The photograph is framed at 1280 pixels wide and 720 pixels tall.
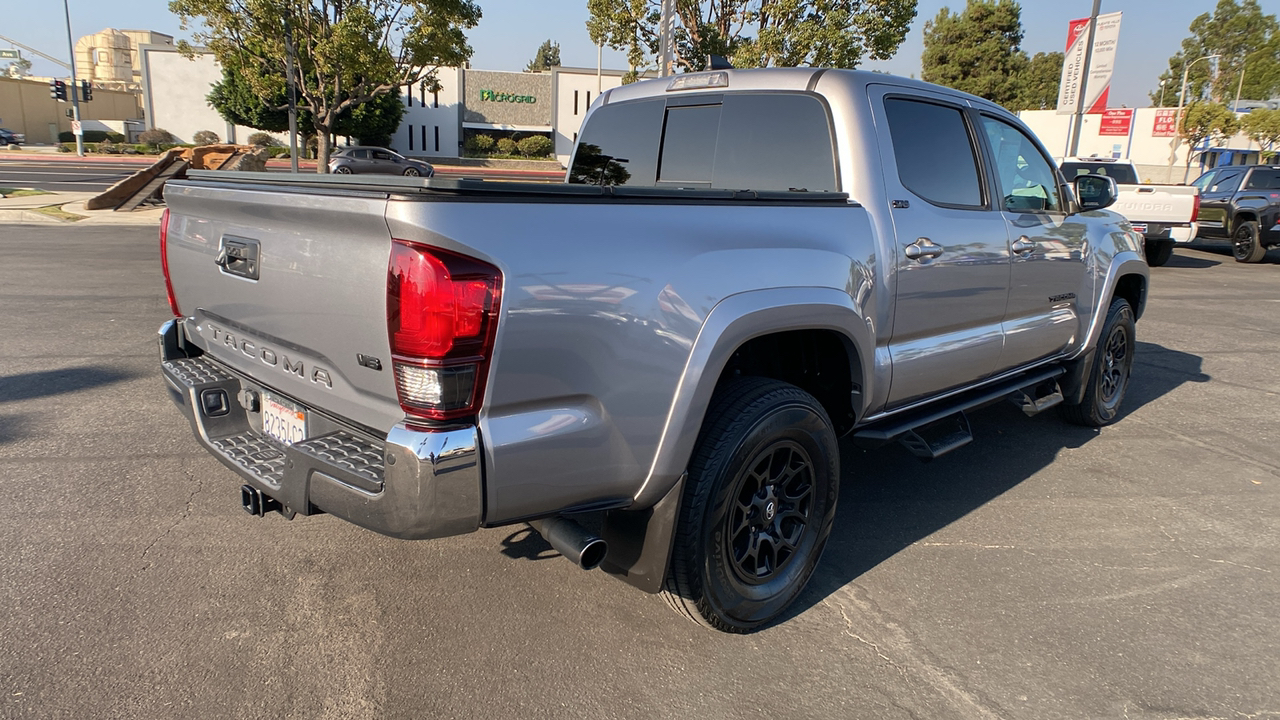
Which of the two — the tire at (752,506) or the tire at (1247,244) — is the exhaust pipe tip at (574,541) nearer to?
the tire at (752,506)

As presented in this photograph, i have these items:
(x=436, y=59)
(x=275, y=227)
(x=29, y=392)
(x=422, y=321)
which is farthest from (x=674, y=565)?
(x=436, y=59)

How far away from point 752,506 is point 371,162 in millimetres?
32681

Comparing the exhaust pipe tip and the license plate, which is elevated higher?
the license plate

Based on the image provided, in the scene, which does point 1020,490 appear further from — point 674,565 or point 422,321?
point 422,321

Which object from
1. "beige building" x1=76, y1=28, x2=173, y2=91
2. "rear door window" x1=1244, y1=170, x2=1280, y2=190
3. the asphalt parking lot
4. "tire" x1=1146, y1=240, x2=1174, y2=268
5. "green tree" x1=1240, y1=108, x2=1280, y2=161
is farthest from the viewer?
"beige building" x1=76, y1=28, x2=173, y2=91

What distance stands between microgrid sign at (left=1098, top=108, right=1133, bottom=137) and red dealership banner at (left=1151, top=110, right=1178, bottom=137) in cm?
135

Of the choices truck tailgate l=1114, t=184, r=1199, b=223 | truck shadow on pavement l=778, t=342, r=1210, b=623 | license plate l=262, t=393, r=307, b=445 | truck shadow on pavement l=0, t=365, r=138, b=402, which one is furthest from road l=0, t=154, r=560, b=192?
license plate l=262, t=393, r=307, b=445

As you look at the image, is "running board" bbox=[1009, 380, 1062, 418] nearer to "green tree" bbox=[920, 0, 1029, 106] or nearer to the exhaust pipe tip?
the exhaust pipe tip

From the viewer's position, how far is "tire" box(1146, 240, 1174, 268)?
1470cm

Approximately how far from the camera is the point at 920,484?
174 inches

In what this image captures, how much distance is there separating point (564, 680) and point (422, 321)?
129 cm

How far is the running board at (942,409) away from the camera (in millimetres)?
3529

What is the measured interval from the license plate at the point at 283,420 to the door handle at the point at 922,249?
238 centimetres

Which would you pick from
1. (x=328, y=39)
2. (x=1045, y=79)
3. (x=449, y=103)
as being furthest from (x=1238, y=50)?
(x=328, y=39)
